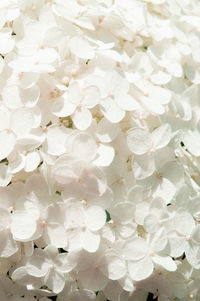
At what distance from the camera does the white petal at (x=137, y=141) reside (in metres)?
0.73

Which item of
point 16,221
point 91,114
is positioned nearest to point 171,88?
point 91,114

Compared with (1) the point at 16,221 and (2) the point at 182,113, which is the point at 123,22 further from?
(1) the point at 16,221

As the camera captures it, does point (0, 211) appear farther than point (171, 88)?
No

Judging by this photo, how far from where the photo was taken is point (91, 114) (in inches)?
→ 29.0

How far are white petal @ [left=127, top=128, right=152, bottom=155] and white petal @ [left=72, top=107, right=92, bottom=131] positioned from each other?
0.05 metres

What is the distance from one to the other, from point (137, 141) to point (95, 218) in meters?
0.10

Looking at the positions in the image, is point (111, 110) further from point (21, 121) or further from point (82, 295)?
point (82, 295)

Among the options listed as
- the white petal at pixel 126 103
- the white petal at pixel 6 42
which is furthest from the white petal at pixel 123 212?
the white petal at pixel 6 42

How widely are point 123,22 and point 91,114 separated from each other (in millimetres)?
173

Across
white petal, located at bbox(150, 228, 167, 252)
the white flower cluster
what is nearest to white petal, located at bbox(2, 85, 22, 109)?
the white flower cluster

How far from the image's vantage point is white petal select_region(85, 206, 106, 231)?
0.71m

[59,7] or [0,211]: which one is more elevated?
[59,7]

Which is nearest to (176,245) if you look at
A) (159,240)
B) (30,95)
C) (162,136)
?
(159,240)

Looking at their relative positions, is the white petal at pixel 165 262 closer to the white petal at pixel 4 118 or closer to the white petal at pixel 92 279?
the white petal at pixel 92 279
